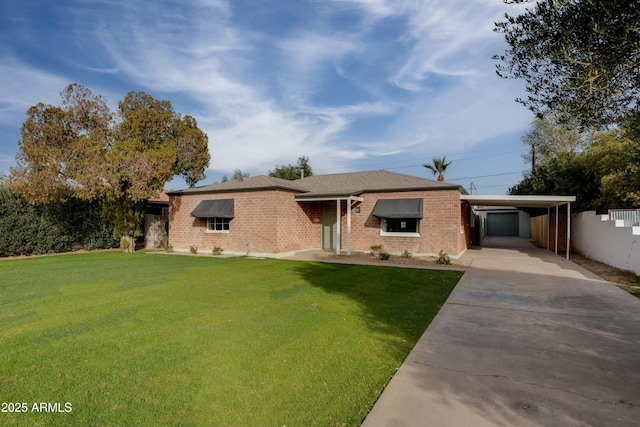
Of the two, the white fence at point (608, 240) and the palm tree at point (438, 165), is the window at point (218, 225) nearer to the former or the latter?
the white fence at point (608, 240)

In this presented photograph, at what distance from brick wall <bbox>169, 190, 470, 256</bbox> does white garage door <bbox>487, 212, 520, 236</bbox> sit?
85.6ft

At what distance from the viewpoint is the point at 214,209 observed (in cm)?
1803

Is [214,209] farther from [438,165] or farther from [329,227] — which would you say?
[438,165]

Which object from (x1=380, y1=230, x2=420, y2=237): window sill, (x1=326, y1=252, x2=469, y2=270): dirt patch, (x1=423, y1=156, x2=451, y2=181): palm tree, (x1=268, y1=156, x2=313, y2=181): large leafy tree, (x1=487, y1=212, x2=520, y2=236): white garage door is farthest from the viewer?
(x1=268, y1=156, x2=313, y2=181): large leafy tree

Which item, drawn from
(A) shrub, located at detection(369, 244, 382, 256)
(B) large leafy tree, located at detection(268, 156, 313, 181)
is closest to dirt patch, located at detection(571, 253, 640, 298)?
(A) shrub, located at detection(369, 244, 382, 256)

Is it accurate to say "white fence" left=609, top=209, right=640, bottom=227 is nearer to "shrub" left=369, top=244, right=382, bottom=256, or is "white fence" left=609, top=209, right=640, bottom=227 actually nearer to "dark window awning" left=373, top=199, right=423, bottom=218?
"dark window awning" left=373, top=199, right=423, bottom=218

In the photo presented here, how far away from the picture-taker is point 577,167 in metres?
19.9

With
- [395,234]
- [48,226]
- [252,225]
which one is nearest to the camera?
[395,234]

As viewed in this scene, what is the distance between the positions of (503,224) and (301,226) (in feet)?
103

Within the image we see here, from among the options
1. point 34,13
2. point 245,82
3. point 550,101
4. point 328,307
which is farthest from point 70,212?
point 550,101

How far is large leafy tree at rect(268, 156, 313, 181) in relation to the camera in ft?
144

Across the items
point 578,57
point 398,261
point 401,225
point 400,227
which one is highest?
point 578,57

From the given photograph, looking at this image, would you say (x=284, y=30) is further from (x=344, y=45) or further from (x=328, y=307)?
(x=328, y=307)

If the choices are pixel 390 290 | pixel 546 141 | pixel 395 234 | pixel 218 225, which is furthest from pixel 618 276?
pixel 546 141
